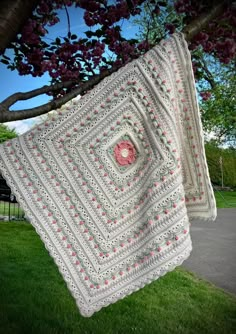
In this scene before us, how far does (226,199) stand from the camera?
18484 mm

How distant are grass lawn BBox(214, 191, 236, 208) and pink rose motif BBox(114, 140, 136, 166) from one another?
1507cm

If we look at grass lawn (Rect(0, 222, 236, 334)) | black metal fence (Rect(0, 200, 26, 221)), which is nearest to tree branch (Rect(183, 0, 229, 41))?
grass lawn (Rect(0, 222, 236, 334))

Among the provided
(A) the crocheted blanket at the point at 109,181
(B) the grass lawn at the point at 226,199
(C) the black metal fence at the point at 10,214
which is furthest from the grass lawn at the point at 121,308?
(B) the grass lawn at the point at 226,199

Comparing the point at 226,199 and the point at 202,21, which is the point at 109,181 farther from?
the point at 226,199

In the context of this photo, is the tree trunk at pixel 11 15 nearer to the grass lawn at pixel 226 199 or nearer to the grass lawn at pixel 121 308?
the grass lawn at pixel 121 308

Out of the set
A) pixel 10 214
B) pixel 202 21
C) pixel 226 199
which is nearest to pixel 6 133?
pixel 226 199

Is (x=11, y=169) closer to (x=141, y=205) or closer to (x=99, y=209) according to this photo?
(x=99, y=209)

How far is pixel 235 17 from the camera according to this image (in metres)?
2.90

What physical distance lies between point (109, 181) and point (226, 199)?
57.3 feet

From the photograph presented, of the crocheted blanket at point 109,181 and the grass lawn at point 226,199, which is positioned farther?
the grass lawn at point 226,199

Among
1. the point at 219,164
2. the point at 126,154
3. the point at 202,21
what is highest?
the point at 202,21

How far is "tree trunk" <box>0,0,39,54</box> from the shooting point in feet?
8.19

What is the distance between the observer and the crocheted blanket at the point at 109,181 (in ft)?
5.45

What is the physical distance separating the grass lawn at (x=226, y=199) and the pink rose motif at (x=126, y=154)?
15068 millimetres
